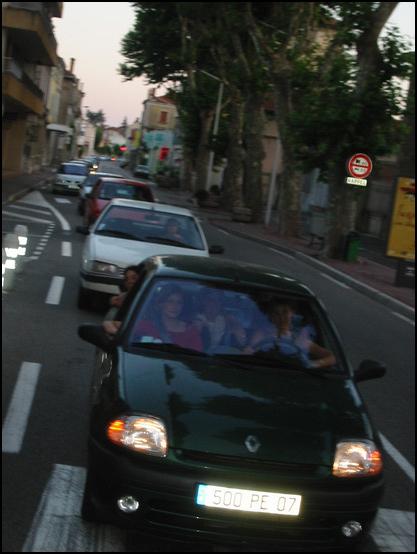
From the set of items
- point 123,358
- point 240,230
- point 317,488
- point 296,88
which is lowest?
point 240,230

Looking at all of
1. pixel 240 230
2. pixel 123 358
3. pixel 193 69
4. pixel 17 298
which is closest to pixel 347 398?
pixel 123 358

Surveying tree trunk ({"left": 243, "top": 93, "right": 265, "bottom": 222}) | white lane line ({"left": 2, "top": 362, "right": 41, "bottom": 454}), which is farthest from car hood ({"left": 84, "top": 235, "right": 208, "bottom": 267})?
tree trunk ({"left": 243, "top": 93, "right": 265, "bottom": 222})

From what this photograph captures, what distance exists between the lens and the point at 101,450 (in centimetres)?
445

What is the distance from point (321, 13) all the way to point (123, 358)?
1324 inches

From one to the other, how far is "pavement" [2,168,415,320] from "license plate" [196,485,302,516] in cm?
1354

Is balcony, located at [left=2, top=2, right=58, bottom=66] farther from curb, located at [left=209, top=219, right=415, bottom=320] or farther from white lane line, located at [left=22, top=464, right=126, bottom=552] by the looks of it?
white lane line, located at [left=22, top=464, right=126, bottom=552]

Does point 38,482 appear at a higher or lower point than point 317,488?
lower

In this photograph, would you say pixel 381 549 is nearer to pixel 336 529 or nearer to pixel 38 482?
pixel 336 529

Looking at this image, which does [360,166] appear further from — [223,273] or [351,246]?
[223,273]

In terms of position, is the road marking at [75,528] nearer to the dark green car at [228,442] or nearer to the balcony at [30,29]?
the dark green car at [228,442]

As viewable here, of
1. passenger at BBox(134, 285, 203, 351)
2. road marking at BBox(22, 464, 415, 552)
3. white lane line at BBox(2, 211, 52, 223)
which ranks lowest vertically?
white lane line at BBox(2, 211, 52, 223)

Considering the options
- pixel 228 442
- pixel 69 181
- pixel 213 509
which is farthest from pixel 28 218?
pixel 213 509

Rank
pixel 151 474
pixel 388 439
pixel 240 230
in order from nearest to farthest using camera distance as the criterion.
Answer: pixel 151 474, pixel 388 439, pixel 240 230

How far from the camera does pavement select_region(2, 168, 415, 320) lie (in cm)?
1984
